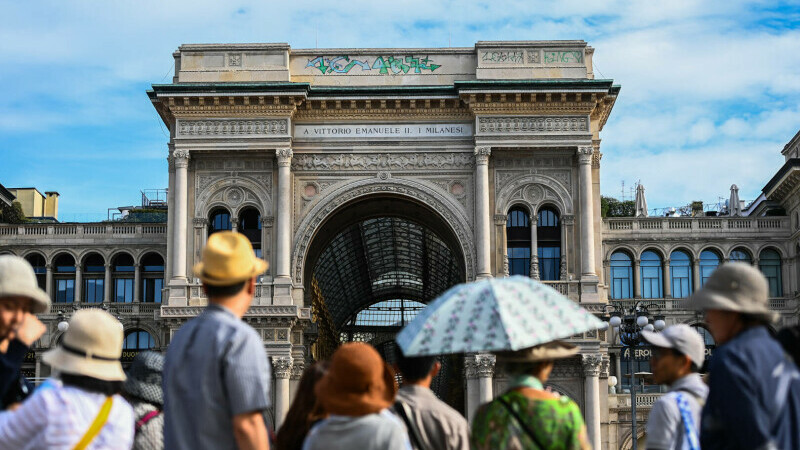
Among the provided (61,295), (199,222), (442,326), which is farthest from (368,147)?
(442,326)

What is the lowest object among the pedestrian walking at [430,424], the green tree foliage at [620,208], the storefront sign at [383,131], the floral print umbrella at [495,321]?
the pedestrian walking at [430,424]

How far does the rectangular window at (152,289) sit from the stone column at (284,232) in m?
10.6

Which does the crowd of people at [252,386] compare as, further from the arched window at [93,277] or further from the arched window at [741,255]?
the arched window at [741,255]

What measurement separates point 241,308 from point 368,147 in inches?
1752

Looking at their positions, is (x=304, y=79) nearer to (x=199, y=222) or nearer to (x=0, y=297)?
(x=199, y=222)

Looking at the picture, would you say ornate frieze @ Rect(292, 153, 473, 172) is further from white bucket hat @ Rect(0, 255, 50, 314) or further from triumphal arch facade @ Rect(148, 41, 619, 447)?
white bucket hat @ Rect(0, 255, 50, 314)

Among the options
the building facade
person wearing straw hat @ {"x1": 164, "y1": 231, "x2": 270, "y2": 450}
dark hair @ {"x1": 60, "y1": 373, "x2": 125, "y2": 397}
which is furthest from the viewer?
the building facade

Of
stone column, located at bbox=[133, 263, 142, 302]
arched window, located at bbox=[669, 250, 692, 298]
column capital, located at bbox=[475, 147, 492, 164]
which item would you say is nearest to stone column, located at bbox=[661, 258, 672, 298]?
arched window, located at bbox=[669, 250, 692, 298]

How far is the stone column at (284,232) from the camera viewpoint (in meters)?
51.1

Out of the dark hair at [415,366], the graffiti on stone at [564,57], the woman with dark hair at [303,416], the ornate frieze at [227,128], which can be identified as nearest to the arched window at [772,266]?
the graffiti on stone at [564,57]

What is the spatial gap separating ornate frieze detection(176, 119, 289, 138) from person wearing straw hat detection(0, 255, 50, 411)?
43.7 metres

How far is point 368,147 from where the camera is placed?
53219 mm

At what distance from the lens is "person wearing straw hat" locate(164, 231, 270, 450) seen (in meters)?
8.19

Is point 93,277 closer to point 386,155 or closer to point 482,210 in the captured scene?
point 386,155
